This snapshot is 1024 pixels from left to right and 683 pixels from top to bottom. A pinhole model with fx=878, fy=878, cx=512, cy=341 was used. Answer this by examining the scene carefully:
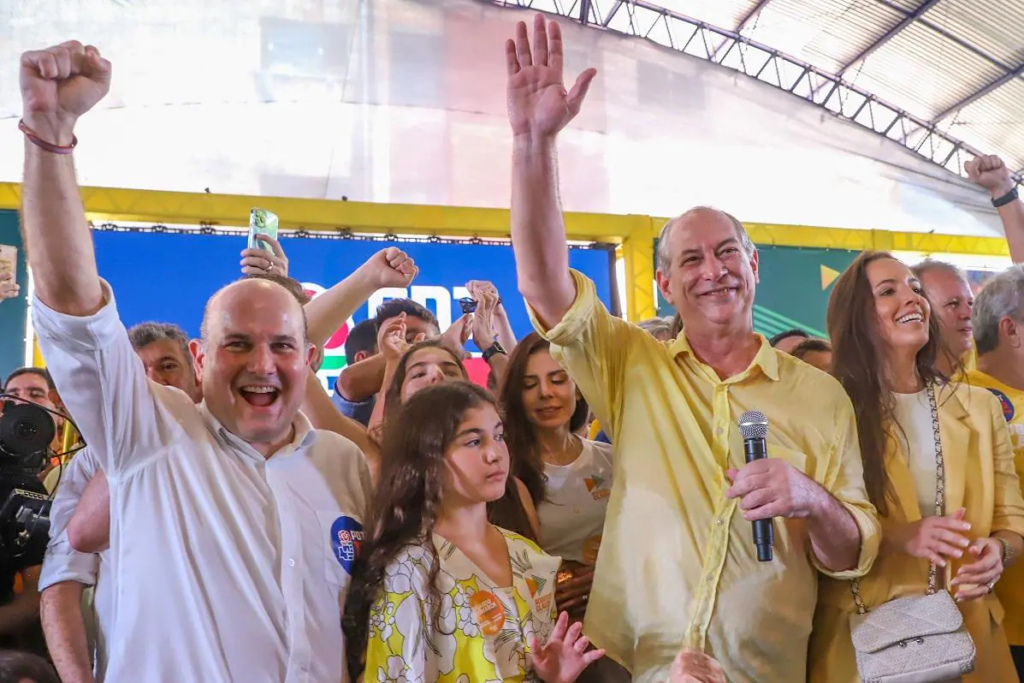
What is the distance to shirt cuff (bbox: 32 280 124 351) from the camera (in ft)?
4.75

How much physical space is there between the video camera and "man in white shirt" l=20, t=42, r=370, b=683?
459 millimetres

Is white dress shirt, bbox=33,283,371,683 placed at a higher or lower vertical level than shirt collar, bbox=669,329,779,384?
lower

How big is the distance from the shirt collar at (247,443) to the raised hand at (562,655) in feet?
2.05

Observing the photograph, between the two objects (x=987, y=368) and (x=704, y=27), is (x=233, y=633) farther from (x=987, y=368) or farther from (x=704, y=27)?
(x=704, y=27)

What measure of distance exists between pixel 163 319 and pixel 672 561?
4.29m

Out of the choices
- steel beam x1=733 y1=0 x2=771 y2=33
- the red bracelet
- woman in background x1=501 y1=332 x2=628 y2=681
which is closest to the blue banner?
woman in background x1=501 y1=332 x2=628 y2=681

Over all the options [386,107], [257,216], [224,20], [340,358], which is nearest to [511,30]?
[386,107]

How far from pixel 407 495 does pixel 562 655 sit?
0.49 meters

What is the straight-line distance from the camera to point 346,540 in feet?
5.96

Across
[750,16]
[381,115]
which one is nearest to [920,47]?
[750,16]

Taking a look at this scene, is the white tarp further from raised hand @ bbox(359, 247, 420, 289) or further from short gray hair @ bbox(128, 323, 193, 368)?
raised hand @ bbox(359, 247, 420, 289)

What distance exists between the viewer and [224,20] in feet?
26.9

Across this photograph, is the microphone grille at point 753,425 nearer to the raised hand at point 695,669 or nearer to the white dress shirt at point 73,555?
the raised hand at point 695,669

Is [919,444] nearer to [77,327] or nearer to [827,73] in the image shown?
[77,327]
